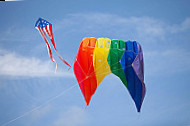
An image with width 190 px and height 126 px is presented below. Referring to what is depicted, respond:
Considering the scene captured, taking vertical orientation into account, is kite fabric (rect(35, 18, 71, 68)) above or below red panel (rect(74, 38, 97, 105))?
above

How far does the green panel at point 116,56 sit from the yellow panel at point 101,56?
0.20m

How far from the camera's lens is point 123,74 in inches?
681

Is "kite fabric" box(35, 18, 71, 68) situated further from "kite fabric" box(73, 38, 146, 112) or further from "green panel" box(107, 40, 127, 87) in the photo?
"green panel" box(107, 40, 127, 87)

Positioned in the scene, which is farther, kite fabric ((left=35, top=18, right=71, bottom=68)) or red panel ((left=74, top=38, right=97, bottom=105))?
red panel ((left=74, top=38, right=97, bottom=105))

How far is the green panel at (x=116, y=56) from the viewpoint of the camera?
1698 cm

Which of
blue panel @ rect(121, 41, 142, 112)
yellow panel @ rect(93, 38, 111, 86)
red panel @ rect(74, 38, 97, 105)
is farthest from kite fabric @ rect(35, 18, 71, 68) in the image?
blue panel @ rect(121, 41, 142, 112)

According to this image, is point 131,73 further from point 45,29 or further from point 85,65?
point 45,29

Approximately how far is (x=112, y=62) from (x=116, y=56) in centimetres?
37

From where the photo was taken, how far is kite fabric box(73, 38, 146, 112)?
17.0 m

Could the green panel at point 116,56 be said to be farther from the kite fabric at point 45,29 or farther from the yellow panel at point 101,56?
the kite fabric at point 45,29

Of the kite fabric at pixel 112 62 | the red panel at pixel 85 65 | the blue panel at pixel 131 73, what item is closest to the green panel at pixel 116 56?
the kite fabric at pixel 112 62

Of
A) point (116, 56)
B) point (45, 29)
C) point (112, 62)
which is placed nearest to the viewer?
point (45, 29)

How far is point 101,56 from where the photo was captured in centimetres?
1711

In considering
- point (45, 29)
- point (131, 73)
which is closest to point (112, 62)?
point (131, 73)
